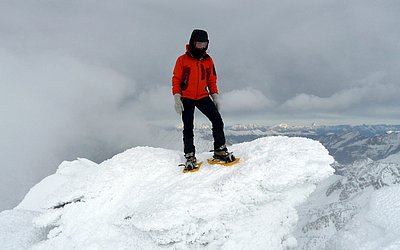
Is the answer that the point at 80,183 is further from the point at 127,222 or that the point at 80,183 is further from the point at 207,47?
the point at 207,47

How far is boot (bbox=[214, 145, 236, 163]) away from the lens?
9.47m

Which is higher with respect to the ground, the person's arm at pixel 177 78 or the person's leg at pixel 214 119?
the person's arm at pixel 177 78

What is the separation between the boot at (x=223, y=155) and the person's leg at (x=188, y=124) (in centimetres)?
72

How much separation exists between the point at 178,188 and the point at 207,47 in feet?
13.0

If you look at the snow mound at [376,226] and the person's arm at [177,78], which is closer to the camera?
the snow mound at [376,226]

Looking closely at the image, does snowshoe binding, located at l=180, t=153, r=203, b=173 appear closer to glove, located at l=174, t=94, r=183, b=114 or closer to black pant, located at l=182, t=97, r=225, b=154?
black pant, located at l=182, t=97, r=225, b=154

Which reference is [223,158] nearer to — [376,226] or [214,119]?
[214,119]

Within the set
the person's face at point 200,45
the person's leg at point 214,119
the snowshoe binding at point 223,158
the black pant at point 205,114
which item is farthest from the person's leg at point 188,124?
the person's face at point 200,45

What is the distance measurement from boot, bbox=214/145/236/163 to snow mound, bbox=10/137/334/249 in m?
0.32

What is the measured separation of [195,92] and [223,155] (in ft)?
6.54

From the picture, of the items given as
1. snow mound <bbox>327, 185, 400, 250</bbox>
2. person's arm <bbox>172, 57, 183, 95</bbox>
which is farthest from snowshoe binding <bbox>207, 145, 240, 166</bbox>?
snow mound <bbox>327, 185, 400, 250</bbox>

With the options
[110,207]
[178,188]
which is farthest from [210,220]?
[110,207]

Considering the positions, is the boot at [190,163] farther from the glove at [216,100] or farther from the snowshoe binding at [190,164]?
the glove at [216,100]

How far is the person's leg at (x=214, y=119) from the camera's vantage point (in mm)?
9562
